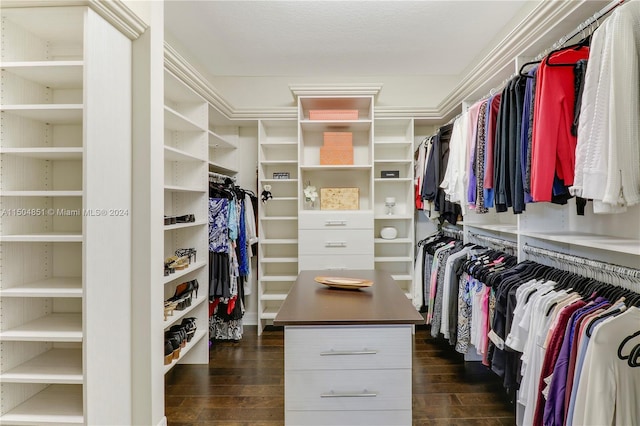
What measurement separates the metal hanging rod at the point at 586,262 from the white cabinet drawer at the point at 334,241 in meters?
1.47

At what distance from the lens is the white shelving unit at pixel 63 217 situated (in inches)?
58.6

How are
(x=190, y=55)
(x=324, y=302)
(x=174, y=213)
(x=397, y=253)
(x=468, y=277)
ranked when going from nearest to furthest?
(x=324, y=302) → (x=468, y=277) → (x=174, y=213) → (x=190, y=55) → (x=397, y=253)

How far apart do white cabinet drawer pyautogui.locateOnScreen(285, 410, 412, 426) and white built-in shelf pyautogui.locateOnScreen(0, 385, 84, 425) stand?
1.00 metres

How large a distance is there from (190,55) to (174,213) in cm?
163

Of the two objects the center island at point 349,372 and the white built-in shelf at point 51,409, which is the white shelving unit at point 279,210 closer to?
the white built-in shelf at point 51,409

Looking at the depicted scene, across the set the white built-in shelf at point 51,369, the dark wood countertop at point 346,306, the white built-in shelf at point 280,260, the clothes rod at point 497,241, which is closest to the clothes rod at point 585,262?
the clothes rod at point 497,241

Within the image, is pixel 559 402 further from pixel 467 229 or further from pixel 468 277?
A: pixel 467 229

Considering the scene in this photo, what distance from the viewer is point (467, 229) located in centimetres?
291

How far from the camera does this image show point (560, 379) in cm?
135

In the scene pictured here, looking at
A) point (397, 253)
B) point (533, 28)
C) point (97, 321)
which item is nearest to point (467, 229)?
point (397, 253)

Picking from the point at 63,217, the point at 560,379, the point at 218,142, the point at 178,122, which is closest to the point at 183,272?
the point at 63,217

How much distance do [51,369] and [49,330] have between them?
0.20m

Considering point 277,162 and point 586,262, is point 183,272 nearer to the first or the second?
point 277,162

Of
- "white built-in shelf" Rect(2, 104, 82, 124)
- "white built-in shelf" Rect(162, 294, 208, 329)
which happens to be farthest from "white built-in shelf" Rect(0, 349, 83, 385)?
"white built-in shelf" Rect(2, 104, 82, 124)
